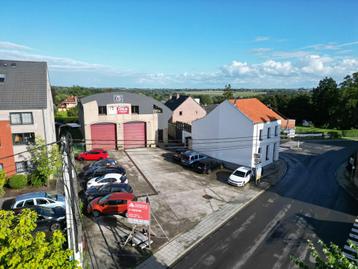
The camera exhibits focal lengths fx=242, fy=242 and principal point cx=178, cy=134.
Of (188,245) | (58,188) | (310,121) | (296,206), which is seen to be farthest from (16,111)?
(310,121)

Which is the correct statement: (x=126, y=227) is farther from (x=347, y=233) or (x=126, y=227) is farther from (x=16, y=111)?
(x=16, y=111)

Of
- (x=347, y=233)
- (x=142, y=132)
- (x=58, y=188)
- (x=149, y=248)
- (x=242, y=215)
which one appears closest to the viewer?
(x=149, y=248)

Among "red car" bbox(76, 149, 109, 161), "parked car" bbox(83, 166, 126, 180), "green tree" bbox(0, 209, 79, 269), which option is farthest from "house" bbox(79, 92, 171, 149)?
"green tree" bbox(0, 209, 79, 269)

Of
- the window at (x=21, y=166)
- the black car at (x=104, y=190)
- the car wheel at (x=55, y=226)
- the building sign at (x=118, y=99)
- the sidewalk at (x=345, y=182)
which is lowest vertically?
the sidewalk at (x=345, y=182)

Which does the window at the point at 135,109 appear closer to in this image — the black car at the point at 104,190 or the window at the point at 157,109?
the window at the point at 157,109

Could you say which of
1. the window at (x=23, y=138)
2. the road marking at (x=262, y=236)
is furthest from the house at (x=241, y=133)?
the window at (x=23, y=138)

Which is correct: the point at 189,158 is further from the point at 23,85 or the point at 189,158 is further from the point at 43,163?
the point at 23,85
